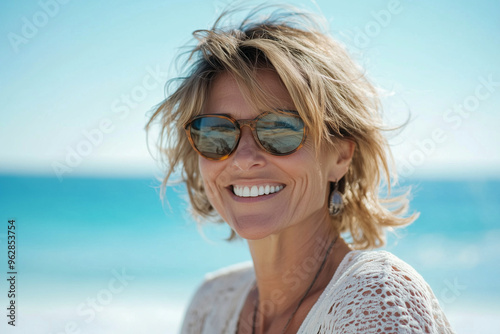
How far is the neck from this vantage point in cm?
239

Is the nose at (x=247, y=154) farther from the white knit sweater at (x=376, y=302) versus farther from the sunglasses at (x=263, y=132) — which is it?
the white knit sweater at (x=376, y=302)

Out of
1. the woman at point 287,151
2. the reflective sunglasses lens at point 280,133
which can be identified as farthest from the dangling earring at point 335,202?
the reflective sunglasses lens at point 280,133

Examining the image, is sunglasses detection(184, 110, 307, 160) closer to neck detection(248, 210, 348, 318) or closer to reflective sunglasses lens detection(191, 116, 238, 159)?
reflective sunglasses lens detection(191, 116, 238, 159)

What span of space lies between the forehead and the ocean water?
1028 millimetres

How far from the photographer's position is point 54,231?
14.7m

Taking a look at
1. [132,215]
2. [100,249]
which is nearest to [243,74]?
[100,249]

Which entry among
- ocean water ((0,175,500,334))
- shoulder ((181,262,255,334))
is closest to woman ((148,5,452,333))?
shoulder ((181,262,255,334))

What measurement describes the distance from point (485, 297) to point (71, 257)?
32.4ft

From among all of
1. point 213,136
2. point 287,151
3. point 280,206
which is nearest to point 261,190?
point 280,206

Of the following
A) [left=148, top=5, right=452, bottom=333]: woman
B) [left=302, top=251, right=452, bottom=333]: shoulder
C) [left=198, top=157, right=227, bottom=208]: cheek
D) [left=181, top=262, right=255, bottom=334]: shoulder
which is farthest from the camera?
[left=181, top=262, right=255, bottom=334]: shoulder

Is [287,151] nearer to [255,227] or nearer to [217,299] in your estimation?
[255,227]

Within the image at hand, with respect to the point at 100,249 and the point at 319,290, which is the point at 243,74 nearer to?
the point at 319,290

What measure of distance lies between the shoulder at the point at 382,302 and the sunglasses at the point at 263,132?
679 millimetres

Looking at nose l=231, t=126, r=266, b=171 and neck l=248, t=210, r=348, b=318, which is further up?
nose l=231, t=126, r=266, b=171
